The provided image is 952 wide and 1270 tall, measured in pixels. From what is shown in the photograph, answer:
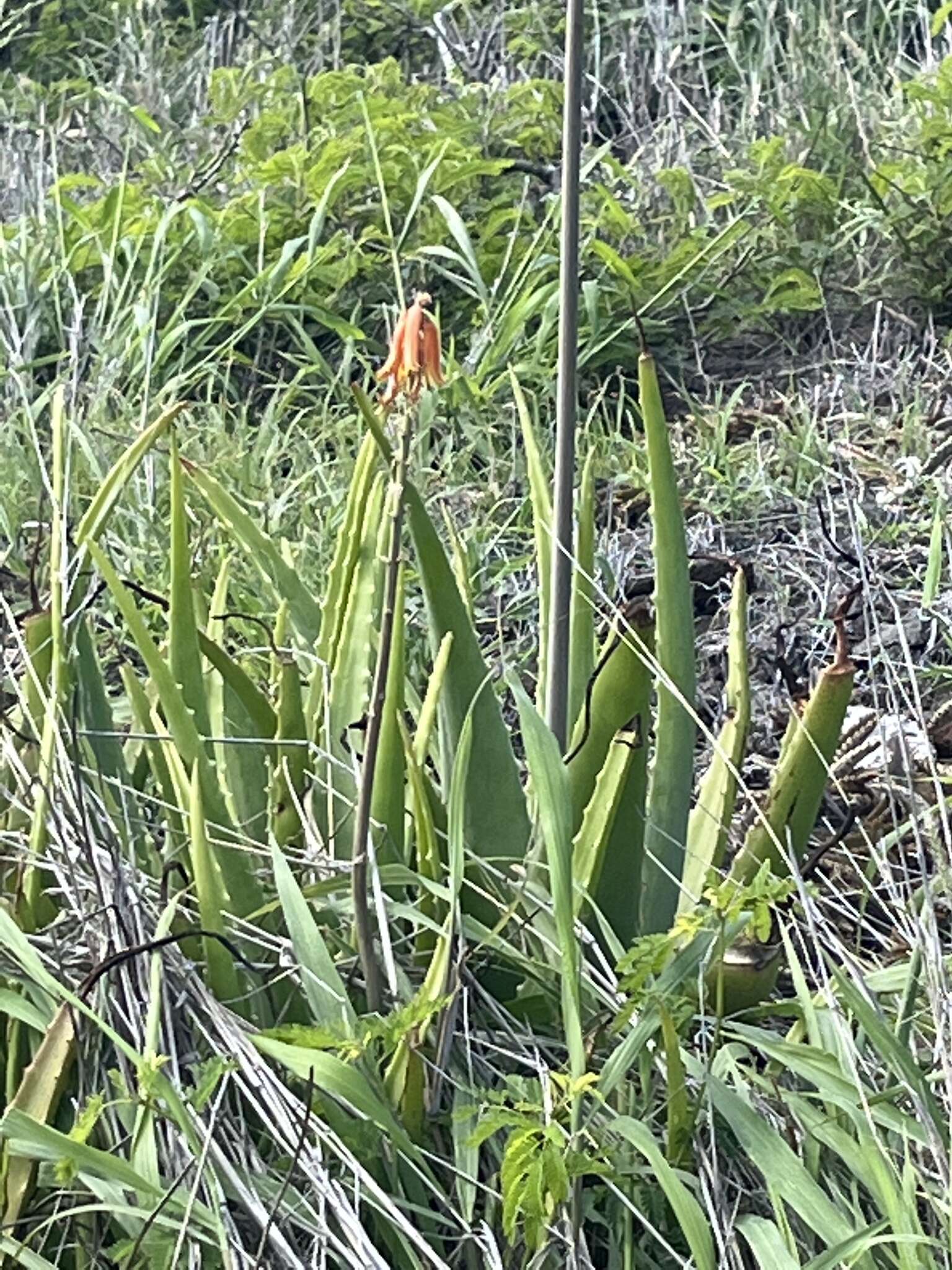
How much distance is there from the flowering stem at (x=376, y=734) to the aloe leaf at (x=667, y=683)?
0.97 ft

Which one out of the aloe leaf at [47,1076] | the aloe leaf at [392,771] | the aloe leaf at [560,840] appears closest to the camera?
the aloe leaf at [560,840]

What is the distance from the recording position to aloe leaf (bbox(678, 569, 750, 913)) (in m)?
1.55

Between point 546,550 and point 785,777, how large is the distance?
313 millimetres

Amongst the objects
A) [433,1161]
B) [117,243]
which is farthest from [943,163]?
[433,1161]

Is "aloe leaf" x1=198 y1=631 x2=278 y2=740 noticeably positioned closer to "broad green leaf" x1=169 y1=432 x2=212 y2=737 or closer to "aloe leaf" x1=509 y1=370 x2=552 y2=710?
"broad green leaf" x1=169 y1=432 x2=212 y2=737

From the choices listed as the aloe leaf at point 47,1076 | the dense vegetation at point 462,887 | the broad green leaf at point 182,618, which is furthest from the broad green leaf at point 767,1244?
the broad green leaf at point 182,618

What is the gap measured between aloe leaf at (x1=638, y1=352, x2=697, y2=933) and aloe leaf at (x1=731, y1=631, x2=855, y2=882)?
7cm

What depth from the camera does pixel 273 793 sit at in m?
1.58

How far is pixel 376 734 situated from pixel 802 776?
0.47 meters

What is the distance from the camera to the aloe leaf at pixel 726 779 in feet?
5.08

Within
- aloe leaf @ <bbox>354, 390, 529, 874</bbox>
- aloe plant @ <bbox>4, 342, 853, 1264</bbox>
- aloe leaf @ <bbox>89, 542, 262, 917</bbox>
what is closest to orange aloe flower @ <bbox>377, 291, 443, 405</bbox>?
aloe plant @ <bbox>4, 342, 853, 1264</bbox>

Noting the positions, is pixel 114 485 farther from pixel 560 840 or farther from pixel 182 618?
pixel 560 840

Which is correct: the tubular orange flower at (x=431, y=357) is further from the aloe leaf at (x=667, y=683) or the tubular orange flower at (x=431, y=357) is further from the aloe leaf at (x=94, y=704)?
the aloe leaf at (x=94, y=704)

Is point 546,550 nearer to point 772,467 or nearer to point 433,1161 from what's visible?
point 433,1161
